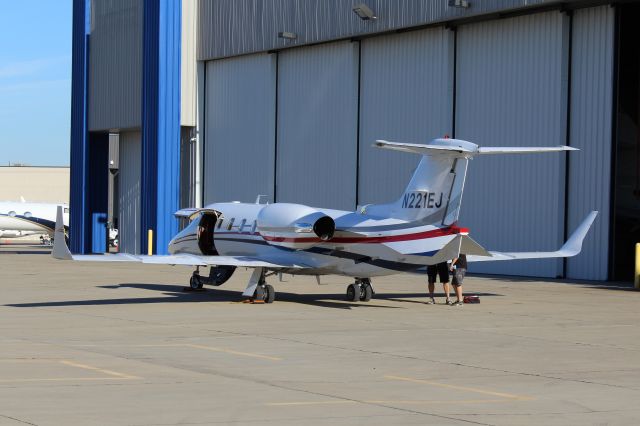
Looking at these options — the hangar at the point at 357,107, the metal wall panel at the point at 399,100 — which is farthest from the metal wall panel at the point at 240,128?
the metal wall panel at the point at 399,100

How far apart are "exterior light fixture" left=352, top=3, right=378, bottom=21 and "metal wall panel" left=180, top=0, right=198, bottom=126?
1393 cm

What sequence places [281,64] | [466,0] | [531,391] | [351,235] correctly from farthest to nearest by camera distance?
1. [281,64]
2. [466,0]
3. [351,235]
4. [531,391]

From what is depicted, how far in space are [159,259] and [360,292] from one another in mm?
5345

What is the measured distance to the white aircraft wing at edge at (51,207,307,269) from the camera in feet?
80.6

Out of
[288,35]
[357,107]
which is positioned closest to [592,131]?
[357,107]

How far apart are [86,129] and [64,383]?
51060 mm

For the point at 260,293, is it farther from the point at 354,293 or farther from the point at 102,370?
the point at 102,370

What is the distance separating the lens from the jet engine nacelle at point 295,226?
26.4 meters

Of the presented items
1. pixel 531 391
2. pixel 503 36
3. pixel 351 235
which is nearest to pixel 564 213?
pixel 503 36

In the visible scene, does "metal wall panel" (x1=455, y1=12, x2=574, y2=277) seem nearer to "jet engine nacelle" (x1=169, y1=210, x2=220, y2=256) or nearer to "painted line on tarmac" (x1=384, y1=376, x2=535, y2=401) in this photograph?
"jet engine nacelle" (x1=169, y1=210, x2=220, y2=256)

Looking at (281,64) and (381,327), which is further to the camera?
(281,64)

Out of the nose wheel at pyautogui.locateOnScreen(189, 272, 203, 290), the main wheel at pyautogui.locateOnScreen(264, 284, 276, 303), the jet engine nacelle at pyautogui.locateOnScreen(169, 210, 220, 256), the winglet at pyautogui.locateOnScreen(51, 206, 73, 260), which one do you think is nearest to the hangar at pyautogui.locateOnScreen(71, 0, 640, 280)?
the jet engine nacelle at pyautogui.locateOnScreen(169, 210, 220, 256)

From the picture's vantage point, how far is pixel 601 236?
37.7 m

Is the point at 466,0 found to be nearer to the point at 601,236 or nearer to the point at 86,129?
the point at 601,236
